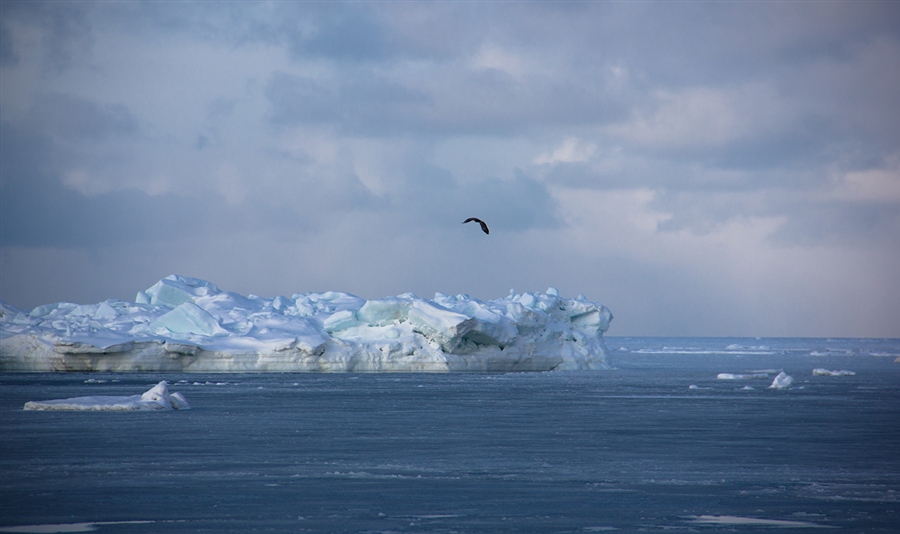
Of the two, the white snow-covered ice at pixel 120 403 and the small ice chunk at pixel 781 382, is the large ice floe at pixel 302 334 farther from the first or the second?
the white snow-covered ice at pixel 120 403

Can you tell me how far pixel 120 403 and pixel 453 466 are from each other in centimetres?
933

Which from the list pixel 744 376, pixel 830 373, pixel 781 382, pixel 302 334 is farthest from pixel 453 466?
pixel 830 373

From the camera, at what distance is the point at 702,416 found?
1973 cm

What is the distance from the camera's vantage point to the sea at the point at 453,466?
9039 mm

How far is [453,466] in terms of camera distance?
488 inches

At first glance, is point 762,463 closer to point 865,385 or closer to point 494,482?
point 494,482

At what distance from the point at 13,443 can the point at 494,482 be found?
278 inches

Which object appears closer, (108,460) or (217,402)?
(108,460)

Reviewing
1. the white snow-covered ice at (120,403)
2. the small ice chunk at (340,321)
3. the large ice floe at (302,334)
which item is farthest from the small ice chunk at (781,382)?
the white snow-covered ice at (120,403)

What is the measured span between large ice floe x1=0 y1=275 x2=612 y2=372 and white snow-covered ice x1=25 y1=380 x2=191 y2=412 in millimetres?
12952

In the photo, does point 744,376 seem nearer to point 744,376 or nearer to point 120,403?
point 744,376

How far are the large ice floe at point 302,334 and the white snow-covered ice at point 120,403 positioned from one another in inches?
510

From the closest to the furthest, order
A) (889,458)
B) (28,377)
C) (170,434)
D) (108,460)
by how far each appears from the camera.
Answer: (108,460) < (889,458) < (170,434) < (28,377)

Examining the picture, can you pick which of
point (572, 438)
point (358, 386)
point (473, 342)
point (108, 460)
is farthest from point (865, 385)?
point (108, 460)
